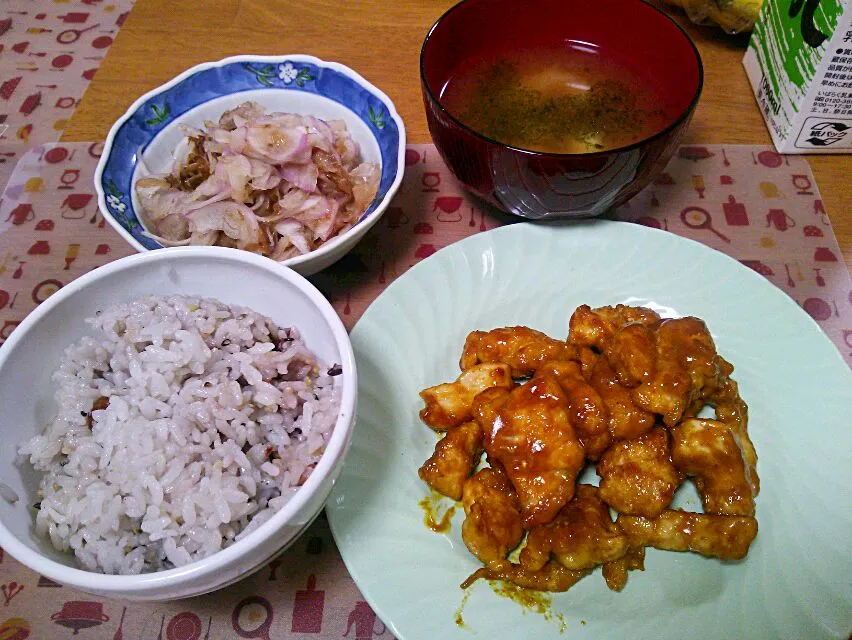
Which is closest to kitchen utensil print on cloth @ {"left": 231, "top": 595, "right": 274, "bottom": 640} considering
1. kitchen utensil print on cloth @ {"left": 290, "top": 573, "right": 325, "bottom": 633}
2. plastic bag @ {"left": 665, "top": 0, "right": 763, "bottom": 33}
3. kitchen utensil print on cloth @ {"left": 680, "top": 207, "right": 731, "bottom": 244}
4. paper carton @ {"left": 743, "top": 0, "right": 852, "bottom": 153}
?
kitchen utensil print on cloth @ {"left": 290, "top": 573, "right": 325, "bottom": 633}

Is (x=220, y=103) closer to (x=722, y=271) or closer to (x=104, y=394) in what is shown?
(x=104, y=394)

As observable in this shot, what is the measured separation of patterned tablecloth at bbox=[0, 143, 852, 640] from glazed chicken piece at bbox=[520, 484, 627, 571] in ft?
1.26

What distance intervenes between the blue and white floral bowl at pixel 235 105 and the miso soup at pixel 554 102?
0.21 m

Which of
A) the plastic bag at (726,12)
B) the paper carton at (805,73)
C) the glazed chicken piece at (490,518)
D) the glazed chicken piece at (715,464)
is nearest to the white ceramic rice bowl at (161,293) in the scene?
the glazed chicken piece at (490,518)

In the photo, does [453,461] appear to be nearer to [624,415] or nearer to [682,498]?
[624,415]

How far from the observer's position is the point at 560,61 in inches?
72.6

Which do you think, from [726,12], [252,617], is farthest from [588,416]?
[726,12]

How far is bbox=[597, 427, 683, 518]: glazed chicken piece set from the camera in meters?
1.21

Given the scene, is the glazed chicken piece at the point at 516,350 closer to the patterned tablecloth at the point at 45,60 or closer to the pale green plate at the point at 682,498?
the pale green plate at the point at 682,498

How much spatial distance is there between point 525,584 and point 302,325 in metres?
0.64

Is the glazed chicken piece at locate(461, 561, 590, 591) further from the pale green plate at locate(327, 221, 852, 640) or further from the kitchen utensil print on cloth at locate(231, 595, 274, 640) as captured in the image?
the kitchen utensil print on cloth at locate(231, 595, 274, 640)

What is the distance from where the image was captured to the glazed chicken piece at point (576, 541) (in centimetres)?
114

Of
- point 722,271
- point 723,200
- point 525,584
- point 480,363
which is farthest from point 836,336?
point 525,584

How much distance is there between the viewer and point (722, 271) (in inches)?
59.7
